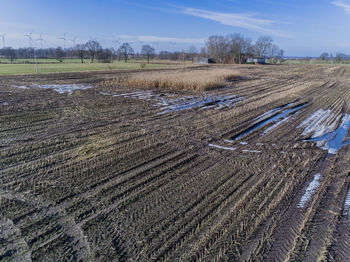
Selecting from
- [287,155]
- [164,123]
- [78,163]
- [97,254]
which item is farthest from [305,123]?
[97,254]

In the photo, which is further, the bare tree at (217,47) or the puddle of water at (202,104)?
the bare tree at (217,47)

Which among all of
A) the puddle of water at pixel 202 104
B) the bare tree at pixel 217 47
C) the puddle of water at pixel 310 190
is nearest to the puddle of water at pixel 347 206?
the puddle of water at pixel 310 190

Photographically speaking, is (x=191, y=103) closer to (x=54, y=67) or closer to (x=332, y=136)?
(x=332, y=136)

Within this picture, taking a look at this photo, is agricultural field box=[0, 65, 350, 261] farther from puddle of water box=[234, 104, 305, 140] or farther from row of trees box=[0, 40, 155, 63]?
row of trees box=[0, 40, 155, 63]

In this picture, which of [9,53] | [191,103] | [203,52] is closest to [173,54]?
[203,52]

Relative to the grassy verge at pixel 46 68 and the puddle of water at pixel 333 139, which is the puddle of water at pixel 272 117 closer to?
the puddle of water at pixel 333 139

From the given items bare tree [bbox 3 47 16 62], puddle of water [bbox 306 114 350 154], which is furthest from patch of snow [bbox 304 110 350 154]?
bare tree [bbox 3 47 16 62]
